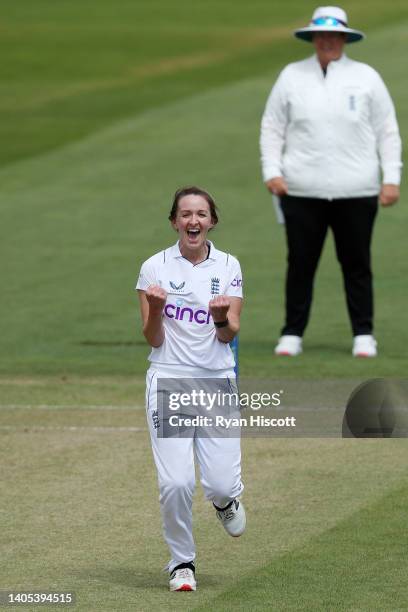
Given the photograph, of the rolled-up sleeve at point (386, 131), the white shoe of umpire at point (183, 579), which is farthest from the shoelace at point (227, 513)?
the rolled-up sleeve at point (386, 131)

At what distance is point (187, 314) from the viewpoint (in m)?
7.40

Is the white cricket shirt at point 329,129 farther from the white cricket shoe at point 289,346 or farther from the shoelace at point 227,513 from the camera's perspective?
the shoelace at point 227,513

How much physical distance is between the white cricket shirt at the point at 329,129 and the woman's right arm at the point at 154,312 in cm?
549

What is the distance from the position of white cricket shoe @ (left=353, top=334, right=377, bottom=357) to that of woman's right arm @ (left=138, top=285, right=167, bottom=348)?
5.72 m

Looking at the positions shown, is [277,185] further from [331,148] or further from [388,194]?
[388,194]

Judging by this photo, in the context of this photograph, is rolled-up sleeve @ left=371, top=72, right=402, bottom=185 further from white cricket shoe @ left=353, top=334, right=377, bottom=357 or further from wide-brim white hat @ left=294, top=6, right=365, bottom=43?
white cricket shoe @ left=353, top=334, right=377, bottom=357

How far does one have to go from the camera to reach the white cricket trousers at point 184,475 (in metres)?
7.24

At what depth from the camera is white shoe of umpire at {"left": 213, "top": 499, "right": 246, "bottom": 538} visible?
751 centimetres

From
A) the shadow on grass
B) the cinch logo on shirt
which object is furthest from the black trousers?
the shadow on grass

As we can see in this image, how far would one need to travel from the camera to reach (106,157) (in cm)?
2338

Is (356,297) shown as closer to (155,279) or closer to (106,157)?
(155,279)

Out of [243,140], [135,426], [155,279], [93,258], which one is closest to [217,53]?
[243,140]

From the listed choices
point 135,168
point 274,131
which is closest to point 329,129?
point 274,131

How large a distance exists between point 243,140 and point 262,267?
23.5 feet
